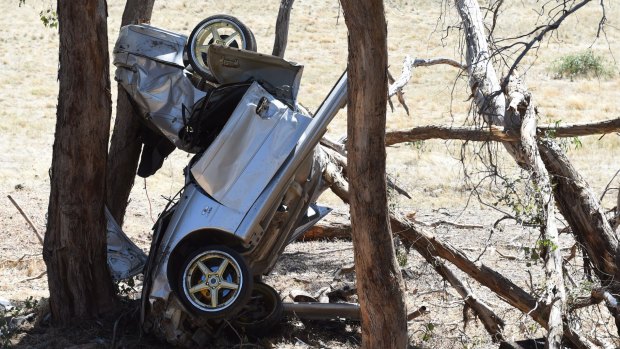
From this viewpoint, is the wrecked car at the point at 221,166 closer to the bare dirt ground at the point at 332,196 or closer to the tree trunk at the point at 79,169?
the tree trunk at the point at 79,169

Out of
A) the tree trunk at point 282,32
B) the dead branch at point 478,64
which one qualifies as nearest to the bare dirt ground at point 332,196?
the dead branch at point 478,64

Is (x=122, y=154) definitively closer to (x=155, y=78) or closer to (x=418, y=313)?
(x=155, y=78)

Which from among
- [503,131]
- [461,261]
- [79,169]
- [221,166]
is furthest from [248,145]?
[503,131]

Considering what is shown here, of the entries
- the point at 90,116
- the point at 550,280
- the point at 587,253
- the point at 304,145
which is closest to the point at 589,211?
the point at 587,253

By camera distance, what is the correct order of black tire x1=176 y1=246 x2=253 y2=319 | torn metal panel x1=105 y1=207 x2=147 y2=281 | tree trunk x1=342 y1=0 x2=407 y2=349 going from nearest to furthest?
tree trunk x1=342 y1=0 x2=407 y2=349, black tire x1=176 y1=246 x2=253 y2=319, torn metal panel x1=105 y1=207 x2=147 y2=281

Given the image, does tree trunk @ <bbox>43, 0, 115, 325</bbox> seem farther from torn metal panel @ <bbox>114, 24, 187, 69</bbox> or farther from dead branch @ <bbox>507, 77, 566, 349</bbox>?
dead branch @ <bbox>507, 77, 566, 349</bbox>

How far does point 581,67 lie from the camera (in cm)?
3319

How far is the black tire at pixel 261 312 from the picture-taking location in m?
7.36

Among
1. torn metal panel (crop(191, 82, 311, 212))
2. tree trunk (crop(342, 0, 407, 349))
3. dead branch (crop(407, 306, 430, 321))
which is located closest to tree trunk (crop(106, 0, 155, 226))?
torn metal panel (crop(191, 82, 311, 212))

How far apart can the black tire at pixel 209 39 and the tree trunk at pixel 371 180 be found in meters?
2.33

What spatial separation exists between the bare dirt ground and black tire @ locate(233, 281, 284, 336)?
18 centimetres

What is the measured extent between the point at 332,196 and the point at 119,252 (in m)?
8.11

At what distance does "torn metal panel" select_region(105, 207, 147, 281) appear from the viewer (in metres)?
7.76

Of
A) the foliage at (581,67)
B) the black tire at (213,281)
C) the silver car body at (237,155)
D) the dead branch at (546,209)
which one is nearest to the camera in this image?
the dead branch at (546,209)
